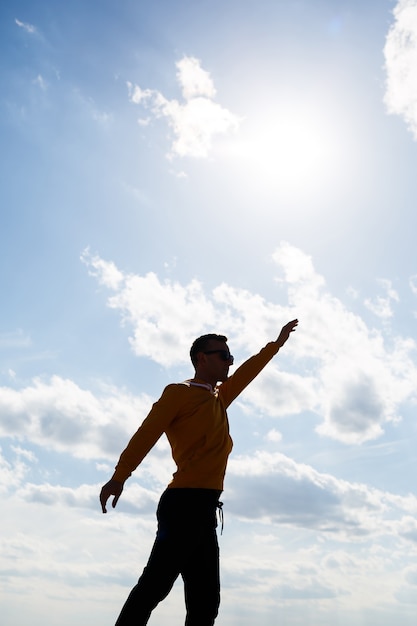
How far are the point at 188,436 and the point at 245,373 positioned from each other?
1.39m

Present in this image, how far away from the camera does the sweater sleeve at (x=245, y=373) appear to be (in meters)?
7.18

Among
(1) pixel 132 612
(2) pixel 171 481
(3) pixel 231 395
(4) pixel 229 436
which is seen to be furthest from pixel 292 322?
(1) pixel 132 612

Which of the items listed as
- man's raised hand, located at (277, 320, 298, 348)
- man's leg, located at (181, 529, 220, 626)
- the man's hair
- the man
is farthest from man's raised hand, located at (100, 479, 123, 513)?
man's raised hand, located at (277, 320, 298, 348)

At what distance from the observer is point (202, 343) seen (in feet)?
23.3

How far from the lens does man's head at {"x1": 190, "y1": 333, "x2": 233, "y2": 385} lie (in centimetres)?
696

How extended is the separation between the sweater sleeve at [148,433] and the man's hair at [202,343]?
2.53ft

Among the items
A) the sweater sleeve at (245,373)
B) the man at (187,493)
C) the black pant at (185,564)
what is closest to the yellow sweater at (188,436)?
the man at (187,493)

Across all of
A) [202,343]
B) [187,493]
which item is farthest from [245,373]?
[187,493]

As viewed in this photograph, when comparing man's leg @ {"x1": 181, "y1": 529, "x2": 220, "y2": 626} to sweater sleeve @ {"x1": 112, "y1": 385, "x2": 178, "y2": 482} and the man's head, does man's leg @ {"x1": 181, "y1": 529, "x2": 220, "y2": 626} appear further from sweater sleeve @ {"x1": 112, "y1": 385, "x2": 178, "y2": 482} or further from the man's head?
the man's head

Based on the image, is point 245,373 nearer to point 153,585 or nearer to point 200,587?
point 200,587

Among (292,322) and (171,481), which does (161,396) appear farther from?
(292,322)

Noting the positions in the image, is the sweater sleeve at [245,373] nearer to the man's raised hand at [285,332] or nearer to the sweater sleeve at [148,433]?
the man's raised hand at [285,332]

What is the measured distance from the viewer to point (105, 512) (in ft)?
18.7

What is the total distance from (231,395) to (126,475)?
1.78 m
